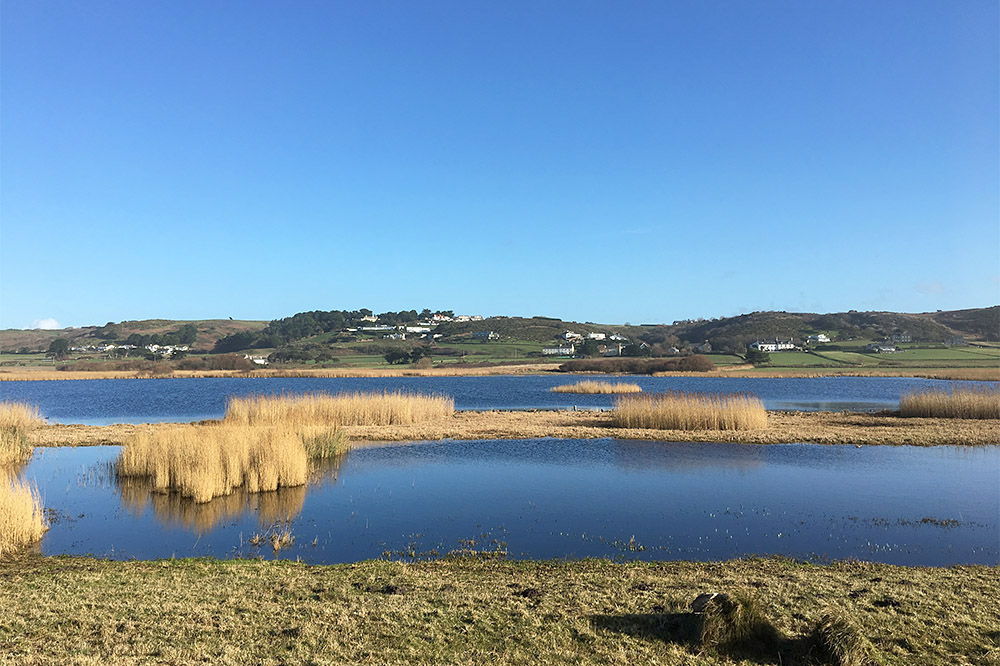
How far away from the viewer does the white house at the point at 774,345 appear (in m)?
128

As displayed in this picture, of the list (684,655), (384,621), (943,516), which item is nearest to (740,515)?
(943,516)

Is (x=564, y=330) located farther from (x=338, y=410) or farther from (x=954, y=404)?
(x=338, y=410)

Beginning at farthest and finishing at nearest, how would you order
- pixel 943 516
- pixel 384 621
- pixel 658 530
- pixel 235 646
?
pixel 943 516
pixel 658 530
pixel 384 621
pixel 235 646

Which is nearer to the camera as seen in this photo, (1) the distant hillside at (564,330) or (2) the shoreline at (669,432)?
(2) the shoreline at (669,432)

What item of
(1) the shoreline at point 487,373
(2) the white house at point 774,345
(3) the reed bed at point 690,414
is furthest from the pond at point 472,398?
(2) the white house at point 774,345

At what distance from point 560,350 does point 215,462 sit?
12045 cm

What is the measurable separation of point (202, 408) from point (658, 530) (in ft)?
127

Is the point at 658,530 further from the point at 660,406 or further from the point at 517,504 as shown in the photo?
the point at 660,406

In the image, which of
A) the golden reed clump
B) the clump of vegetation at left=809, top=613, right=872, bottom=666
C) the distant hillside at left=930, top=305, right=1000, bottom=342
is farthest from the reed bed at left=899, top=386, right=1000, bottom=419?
the distant hillside at left=930, top=305, right=1000, bottom=342

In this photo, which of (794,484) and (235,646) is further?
(794,484)

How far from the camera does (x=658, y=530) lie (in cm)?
1405

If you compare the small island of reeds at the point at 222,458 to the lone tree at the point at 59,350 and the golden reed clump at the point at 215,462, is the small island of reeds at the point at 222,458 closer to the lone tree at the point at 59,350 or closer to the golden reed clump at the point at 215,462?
the golden reed clump at the point at 215,462

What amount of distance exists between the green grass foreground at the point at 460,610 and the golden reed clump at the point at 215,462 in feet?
20.0

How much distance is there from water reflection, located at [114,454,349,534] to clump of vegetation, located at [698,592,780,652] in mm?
10295
